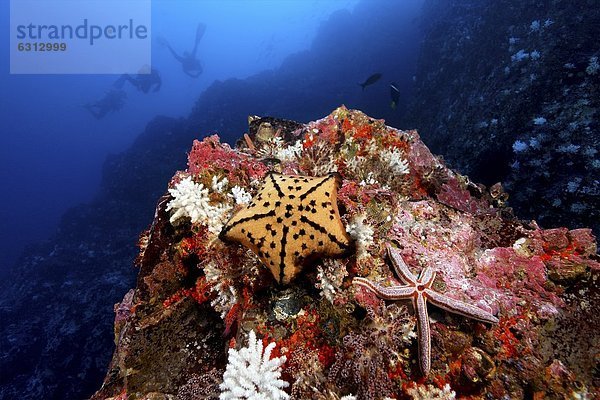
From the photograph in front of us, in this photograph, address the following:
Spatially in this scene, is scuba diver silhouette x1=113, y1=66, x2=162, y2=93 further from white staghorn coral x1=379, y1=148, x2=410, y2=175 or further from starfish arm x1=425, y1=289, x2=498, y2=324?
starfish arm x1=425, y1=289, x2=498, y2=324

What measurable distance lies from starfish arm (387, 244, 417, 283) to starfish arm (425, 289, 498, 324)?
0.65 feet

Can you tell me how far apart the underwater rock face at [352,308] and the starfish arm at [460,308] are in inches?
5.3

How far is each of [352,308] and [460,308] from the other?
821 millimetres

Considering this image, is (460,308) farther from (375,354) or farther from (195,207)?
(195,207)

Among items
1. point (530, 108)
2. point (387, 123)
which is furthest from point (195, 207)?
point (387, 123)

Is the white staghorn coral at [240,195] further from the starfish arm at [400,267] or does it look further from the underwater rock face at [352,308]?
the starfish arm at [400,267]

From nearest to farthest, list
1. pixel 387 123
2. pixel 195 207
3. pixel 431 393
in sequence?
pixel 431 393 → pixel 195 207 → pixel 387 123

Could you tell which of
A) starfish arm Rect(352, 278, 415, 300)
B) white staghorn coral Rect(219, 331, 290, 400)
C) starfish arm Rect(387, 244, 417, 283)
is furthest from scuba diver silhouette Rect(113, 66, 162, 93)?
starfish arm Rect(352, 278, 415, 300)

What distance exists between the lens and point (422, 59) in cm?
1552

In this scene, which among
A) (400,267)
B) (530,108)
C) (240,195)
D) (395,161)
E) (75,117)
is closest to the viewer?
(400,267)

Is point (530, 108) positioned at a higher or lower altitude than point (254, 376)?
higher

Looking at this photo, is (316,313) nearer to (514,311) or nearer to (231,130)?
(514,311)

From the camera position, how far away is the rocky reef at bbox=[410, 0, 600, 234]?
21.6ft

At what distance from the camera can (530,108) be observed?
310 inches
